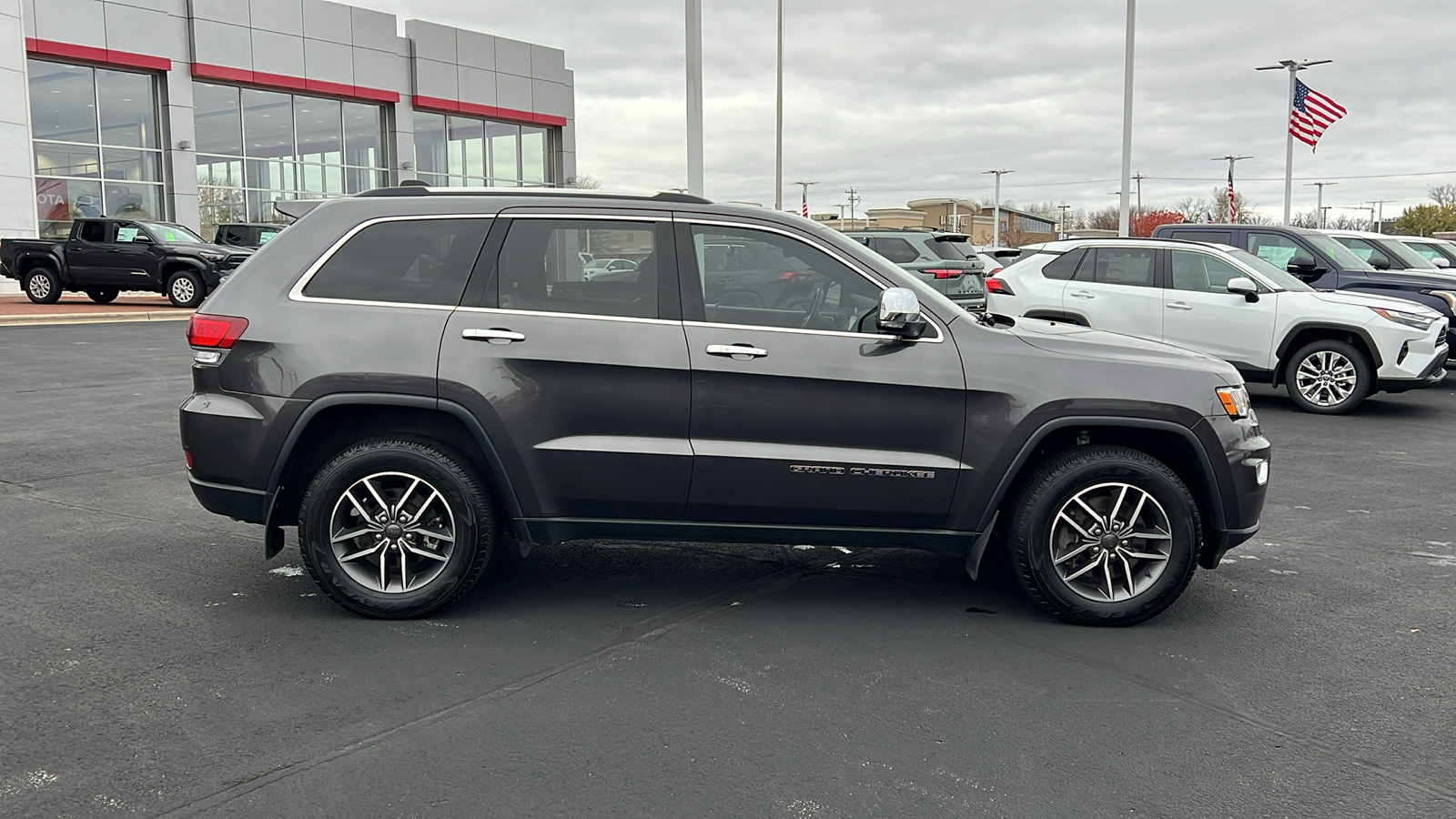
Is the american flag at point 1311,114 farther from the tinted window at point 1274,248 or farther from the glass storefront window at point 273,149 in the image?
the glass storefront window at point 273,149

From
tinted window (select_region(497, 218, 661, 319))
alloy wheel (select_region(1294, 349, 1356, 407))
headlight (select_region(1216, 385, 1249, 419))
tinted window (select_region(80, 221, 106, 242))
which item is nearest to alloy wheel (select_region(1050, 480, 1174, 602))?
headlight (select_region(1216, 385, 1249, 419))

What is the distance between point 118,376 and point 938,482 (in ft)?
37.6

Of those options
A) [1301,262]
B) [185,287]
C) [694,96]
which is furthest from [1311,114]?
[185,287]

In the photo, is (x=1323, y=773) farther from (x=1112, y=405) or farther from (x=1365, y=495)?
(x=1365, y=495)

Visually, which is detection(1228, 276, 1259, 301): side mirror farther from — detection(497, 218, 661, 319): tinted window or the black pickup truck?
the black pickup truck

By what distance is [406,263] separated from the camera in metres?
4.96

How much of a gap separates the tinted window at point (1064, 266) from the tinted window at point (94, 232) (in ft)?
67.1

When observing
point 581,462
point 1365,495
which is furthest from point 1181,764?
point 1365,495

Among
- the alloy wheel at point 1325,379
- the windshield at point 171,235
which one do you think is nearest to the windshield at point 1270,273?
the alloy wheel at point 1325,379

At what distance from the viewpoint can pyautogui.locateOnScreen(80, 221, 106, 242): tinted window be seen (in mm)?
24078

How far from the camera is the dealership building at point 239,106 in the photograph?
101ft

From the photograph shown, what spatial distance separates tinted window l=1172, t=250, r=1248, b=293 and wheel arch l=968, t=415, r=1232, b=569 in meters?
7.47

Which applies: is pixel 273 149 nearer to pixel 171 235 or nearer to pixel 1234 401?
pixel 171 235

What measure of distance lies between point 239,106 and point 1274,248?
31.7 metres
